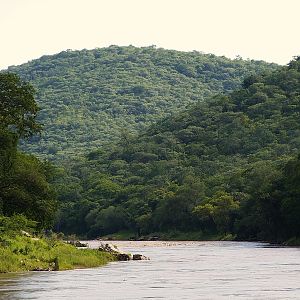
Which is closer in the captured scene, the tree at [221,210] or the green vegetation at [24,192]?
the green vegetation at [24,192]

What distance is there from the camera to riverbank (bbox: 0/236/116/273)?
197ft

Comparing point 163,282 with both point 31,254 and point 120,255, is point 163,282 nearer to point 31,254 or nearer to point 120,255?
point 31,254

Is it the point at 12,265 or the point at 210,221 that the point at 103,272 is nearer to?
the point at 12,265

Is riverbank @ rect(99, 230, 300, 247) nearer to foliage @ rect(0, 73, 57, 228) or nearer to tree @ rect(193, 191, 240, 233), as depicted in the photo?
tree @ rect(193, 191, 240, 233)

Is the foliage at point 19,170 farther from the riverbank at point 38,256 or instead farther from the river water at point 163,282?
the river water at point 163,282

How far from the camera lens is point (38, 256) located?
6388cm

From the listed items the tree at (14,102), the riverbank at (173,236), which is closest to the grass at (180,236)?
the riverbank at (173,236)

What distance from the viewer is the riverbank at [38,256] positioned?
59906mm

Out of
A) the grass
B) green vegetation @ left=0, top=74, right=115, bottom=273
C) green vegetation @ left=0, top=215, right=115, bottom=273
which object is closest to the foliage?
green vegetation @ left=0, top=74, right=115, bottom=273

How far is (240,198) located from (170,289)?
381ft

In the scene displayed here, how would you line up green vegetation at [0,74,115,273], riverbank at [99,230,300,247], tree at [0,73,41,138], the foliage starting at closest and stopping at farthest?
green vegetation at [0,74,115,273] → the foliage → tree at [0,73,41,138] → riverbank at [99,230,300,247]

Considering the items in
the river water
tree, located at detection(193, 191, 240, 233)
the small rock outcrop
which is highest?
tree, located at detection(193, 191, 240, 233)

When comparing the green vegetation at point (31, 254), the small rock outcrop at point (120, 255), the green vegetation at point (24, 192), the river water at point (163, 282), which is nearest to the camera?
the river water at point (163, 282)

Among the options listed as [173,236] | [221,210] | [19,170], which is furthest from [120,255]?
[173,236]
